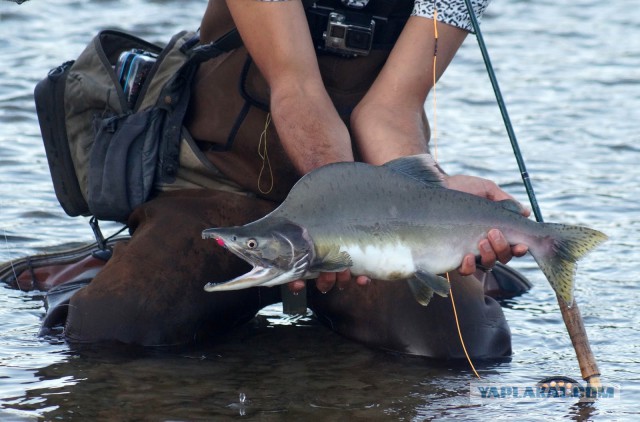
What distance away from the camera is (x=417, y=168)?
136 inches

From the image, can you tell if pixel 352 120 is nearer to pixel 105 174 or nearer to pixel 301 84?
pixel 301 84

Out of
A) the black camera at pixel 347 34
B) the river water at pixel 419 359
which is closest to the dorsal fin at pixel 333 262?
the river water at pixel 419 359

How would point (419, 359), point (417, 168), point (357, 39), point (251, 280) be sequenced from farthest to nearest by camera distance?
point (357, 39) → point (419, 359) → point (417, 168) → point (251, 280)

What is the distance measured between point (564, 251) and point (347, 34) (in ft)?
3.94

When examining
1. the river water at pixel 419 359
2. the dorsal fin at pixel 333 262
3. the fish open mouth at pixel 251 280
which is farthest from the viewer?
the river water at pixel 419 359

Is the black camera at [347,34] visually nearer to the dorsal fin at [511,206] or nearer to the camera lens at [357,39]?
the camera lens at [357,39]

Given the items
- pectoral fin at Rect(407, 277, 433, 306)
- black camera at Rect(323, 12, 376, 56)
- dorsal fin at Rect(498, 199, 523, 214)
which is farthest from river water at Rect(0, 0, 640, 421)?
black camera at Rect(323, 12, 376, 56)

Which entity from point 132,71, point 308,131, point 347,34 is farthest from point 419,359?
point 132,71

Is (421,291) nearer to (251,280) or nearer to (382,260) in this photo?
(382,260)

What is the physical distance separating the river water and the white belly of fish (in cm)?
44

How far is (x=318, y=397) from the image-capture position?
12.1 feet

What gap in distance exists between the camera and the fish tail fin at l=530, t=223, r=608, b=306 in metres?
3.37

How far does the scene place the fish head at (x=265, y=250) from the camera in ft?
10.5

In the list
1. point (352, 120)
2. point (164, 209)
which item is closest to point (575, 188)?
point (352, 120)
